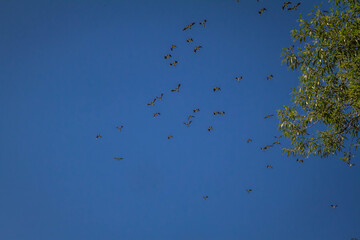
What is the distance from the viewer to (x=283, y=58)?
35.3 feet

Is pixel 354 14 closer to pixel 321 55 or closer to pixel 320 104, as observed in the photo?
pixel 321 55

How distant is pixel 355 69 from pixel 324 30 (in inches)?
61.8

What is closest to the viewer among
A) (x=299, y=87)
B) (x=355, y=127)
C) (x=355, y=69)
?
(x=355, y=69)

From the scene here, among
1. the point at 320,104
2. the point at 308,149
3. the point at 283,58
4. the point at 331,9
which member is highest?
the point at 331,9

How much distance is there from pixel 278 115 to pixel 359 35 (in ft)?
10.6

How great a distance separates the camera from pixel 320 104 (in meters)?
9.96

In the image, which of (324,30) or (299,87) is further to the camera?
(299,87)

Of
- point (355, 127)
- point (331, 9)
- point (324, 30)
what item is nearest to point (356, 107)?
point (355, 127)

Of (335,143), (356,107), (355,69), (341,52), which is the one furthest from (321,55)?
(335,143)

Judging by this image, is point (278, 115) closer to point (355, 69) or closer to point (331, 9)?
point (355, 69)

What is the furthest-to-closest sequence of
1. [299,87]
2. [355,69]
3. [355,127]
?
1. [299,87]
2. [355,127]
3. [355,69]

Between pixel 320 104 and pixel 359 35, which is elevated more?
pixel 359 35

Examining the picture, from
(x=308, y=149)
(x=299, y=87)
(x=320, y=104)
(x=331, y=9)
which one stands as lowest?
(x=308, y=149)

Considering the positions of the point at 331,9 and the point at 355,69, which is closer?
the point at 355,69
